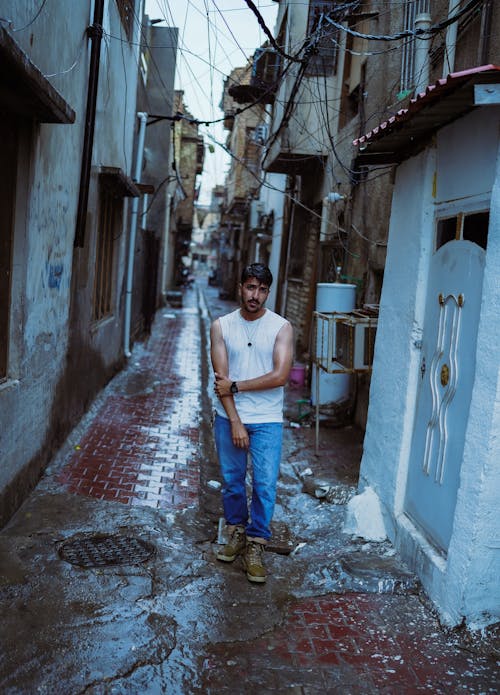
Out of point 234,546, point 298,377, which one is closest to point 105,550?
point 234,546

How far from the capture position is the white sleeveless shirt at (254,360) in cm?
424

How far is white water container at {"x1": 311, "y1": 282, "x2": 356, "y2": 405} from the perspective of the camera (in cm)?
890

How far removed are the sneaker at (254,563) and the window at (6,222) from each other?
212cm

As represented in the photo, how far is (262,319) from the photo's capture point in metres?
4.28

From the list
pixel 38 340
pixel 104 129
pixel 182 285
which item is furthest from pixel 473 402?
pixel 182 285

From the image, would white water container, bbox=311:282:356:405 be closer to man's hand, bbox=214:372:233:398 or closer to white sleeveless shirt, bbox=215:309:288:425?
Answer: white sleeveless shirt, bbox=215:309:288:425

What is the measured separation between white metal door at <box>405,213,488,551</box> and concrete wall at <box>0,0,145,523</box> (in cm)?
293

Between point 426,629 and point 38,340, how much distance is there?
3.65m

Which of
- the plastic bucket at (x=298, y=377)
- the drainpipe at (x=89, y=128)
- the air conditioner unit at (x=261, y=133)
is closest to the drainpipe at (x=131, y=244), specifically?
the plastic bucket at (x=298, y=377)

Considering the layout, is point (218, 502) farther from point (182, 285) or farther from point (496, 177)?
point (182, 285)

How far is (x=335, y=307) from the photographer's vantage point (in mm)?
8914

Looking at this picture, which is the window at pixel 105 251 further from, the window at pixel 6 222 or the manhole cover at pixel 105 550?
the manhole cover at pixel 105 550

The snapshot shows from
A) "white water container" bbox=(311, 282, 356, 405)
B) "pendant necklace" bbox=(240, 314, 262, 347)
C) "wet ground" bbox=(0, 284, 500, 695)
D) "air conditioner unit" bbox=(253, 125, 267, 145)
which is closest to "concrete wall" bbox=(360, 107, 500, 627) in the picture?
"wet ground" bbox=(0, 284, 500, 695)

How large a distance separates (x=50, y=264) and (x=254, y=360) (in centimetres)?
244
